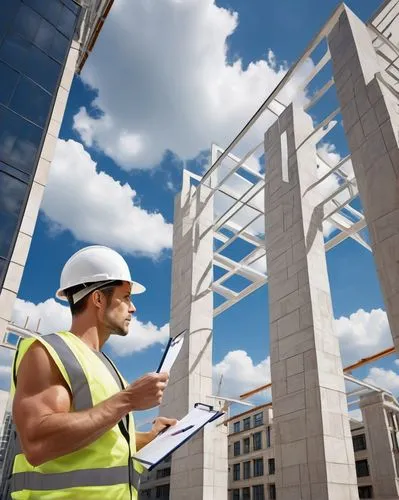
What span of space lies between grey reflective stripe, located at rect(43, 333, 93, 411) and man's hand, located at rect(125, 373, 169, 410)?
0.19 m

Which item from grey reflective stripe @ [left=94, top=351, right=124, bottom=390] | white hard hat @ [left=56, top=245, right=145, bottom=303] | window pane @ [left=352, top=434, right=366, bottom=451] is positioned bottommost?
grey reflective stripe @ [left=94, top=351, right=124, bottom=390]

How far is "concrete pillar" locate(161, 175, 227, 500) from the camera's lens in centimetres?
1271

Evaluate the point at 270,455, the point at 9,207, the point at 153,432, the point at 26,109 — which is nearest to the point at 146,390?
the point at 153,432

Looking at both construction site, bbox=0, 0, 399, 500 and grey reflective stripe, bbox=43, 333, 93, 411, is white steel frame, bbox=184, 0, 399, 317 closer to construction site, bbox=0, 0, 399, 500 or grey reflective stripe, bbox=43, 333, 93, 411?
construction site, bbox=0, 0, 399, 500

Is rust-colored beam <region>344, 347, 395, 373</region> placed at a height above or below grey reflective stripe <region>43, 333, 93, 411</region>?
above

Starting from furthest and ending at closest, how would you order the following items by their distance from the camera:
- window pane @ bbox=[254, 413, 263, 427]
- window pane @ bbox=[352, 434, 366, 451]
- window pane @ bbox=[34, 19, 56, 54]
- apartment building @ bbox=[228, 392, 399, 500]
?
window pane @ bbox=[254, 413, 263, 427], window pane @ bbox=[352, 434, 366, 451], apartment building @ bbox=[228, 392, 399, 500], window pane @ bbox=[34, 19, 56, 54]

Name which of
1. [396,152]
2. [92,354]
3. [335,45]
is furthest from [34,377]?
[335,45]

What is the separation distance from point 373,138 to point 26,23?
A: 12.3 m

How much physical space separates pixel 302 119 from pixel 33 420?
528 inches

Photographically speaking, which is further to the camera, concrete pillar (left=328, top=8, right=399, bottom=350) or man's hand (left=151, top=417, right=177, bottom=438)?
concrete pillar (left=328, top=8, right=399, bottom=350)

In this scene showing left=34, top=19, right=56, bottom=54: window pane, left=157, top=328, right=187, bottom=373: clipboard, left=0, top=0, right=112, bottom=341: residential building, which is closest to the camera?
left=157, top=328, right=187, bottom=373: clipboard

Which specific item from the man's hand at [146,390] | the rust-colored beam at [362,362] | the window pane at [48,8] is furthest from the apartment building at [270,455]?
the window pane at [48,8]

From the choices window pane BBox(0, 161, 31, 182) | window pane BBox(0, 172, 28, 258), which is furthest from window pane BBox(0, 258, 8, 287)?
window pane BBox(0, 161, 31, 182)

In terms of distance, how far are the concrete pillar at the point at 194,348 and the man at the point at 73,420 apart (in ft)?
40.0
